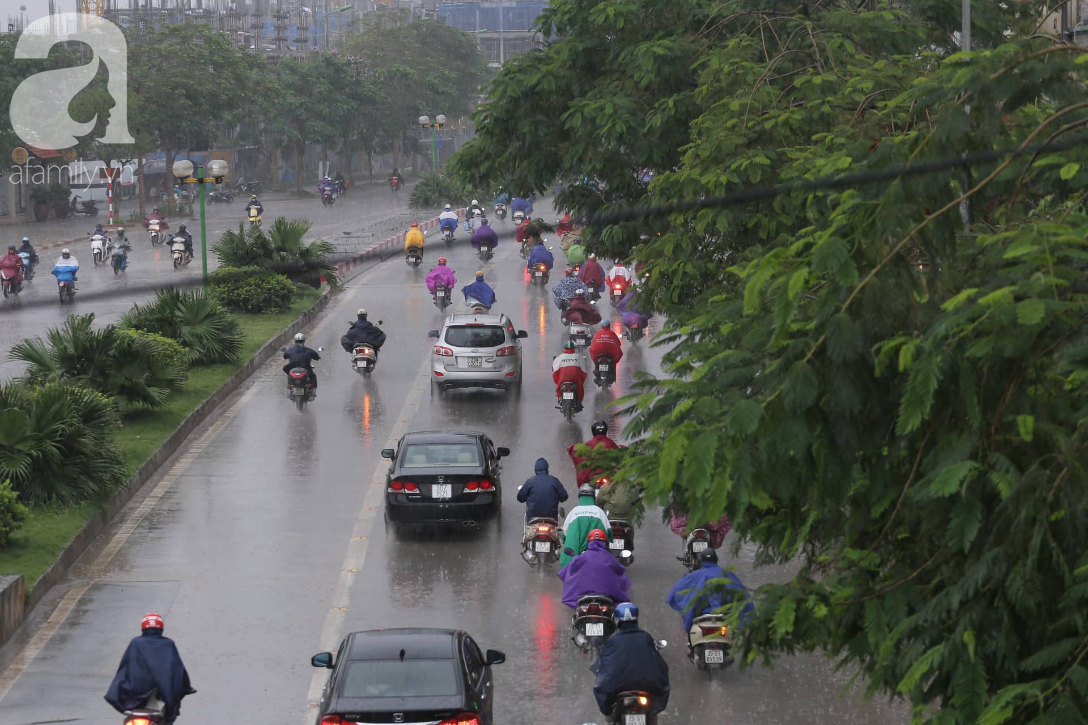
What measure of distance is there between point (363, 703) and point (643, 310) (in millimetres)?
8875

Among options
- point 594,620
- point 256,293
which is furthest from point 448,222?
point 594,620

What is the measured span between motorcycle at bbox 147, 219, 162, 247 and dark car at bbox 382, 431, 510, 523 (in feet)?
127

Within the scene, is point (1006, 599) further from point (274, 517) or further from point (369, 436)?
point (369, 436)

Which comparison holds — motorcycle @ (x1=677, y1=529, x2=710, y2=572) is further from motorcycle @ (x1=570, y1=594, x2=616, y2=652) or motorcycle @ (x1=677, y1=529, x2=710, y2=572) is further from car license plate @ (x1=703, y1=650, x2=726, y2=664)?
car license plate @ (x1=703, y1=650, x2=726, y2=664)

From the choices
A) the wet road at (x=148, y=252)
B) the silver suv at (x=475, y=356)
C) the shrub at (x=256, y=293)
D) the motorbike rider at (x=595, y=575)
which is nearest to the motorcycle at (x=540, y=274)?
the shrub at (x=256, y=293)

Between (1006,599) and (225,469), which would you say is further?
(225,469)

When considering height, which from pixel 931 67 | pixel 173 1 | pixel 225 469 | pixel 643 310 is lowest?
pixel 225 469

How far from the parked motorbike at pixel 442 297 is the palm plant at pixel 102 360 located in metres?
13.7

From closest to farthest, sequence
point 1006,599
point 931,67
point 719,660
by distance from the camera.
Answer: point 1006,599, point 719,660, point 931,67

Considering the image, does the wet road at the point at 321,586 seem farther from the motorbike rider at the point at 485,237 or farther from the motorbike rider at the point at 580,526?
the motorbike rider at the point at 485,237

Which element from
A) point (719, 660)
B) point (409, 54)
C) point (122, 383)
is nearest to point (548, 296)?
point (122, 383)

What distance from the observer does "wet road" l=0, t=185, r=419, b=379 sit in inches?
1362

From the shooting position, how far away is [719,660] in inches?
502

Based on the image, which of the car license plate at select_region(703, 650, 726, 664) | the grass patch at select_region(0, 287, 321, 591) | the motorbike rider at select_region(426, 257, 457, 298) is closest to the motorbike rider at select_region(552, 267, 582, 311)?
the motorbike rider at select_region(426, 257, 457, 298)
